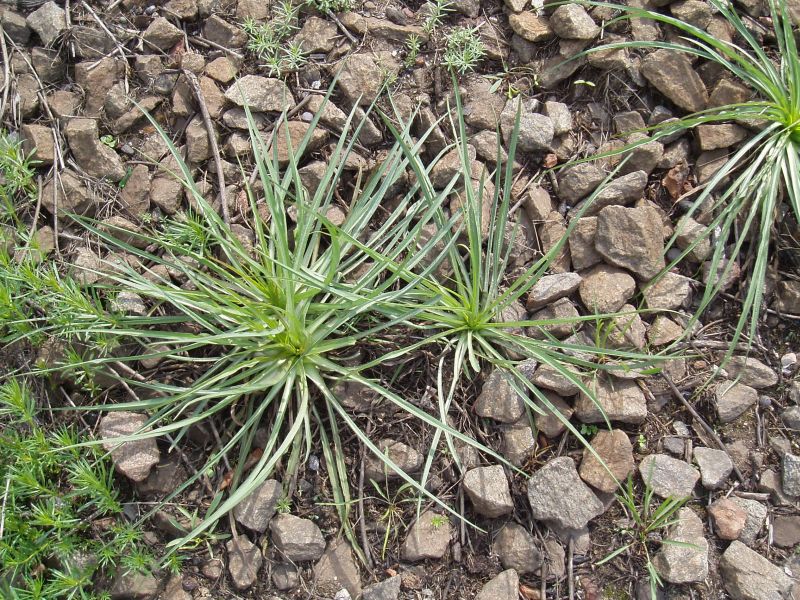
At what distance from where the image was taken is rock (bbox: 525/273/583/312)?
1932 millimetres

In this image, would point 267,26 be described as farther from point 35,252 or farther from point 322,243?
point 35,252

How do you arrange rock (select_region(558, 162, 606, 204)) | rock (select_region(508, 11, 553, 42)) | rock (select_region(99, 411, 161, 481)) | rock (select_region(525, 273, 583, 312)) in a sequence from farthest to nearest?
rock (select_region(508, 11, 553, 42)), rock (select_region(558, 162, 606, 204)), rock (select_region(525, 273, 583, 312)), rock (select_region(99, 411, 161, 481))

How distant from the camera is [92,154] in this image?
6.81 feet

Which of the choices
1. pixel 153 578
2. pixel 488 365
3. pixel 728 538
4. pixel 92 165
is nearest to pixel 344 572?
pixel 153 578

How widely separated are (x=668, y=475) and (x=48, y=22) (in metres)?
2.38

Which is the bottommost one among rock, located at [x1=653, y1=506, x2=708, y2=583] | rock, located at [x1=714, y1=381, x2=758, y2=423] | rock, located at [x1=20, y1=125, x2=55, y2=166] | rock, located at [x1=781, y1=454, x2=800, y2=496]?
rock, located at [x1=653, y1=506, x2=708, y2=583]

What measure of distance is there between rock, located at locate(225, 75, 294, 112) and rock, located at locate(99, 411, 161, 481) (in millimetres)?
1016

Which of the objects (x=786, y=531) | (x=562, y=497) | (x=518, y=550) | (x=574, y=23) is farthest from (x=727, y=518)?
(x=574, y=23)

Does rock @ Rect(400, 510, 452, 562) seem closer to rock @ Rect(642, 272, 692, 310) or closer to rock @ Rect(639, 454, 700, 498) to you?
rock @ Rect(639, 454, 700, 498)

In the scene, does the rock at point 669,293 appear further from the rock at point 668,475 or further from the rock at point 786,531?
the rock at point 786,531

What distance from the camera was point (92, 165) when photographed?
208 centimetres

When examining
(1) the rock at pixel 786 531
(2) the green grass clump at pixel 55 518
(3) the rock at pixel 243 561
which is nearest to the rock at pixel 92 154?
(2) the green grass clump at pixel 55 518

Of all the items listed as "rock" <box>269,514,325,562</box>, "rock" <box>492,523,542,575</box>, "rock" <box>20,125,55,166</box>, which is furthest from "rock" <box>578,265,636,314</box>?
"rock" <box>20,125,55,166</box>

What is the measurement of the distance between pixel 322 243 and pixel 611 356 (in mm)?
937
